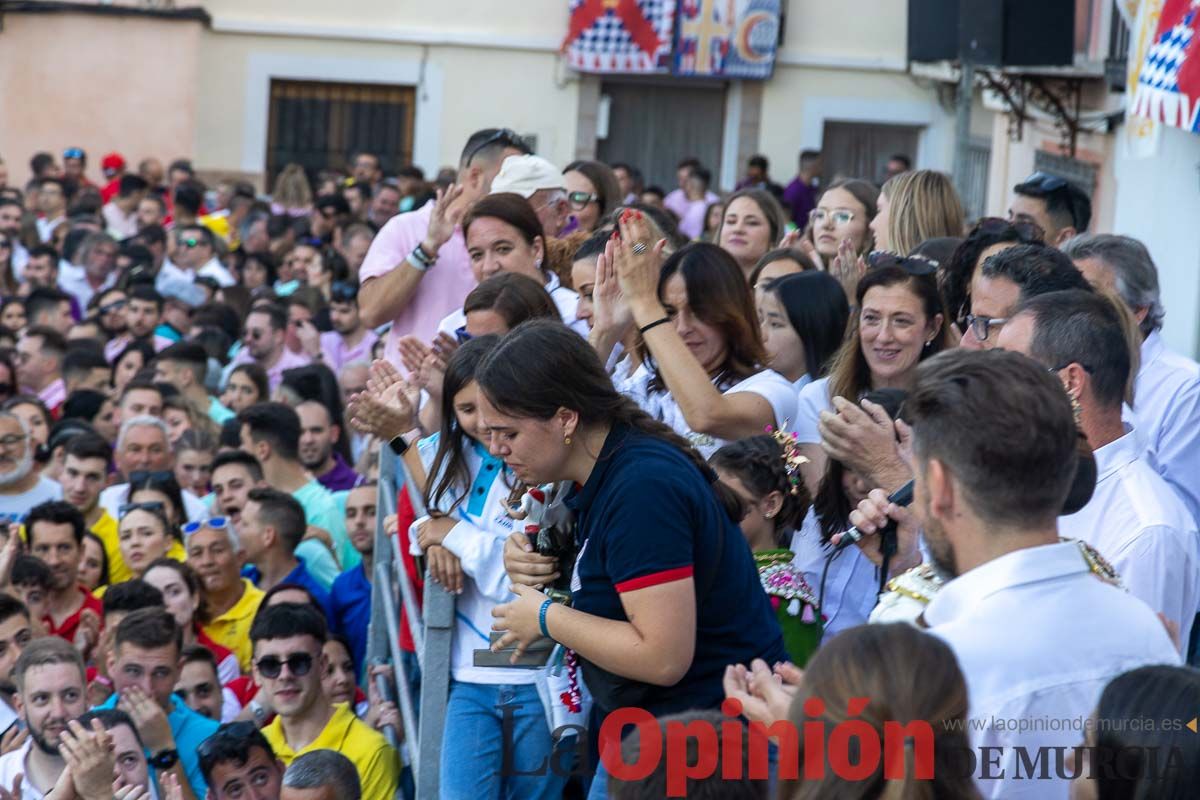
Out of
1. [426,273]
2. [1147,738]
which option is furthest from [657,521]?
[426,273]

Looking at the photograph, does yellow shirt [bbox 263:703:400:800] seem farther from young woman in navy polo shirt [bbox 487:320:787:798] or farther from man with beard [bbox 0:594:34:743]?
young woman in navy polo shirt [bbox 487:320:787:798]

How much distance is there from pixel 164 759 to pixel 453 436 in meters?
2.07

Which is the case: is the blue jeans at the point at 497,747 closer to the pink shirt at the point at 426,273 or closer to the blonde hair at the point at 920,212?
the pink shirt at the point at 426,273

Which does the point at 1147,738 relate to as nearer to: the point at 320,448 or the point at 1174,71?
the point at 1174,71

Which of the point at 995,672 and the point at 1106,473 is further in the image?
the point at 1106,473

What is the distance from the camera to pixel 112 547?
7793 millimetres

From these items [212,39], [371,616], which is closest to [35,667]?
[371,616]

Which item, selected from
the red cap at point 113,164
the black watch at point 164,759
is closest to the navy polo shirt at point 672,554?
the black watch at point 164,759

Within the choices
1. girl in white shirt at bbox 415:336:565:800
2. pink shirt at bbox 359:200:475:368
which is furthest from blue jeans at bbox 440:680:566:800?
pink shirt at bbox 359:200:475:368

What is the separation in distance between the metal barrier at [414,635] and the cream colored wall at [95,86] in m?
15.1

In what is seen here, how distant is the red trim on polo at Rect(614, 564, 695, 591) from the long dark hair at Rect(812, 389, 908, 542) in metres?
1.07

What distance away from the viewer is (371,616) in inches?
243

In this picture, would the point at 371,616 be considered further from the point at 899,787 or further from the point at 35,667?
the point at 899,787

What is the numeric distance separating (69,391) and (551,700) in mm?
7010
